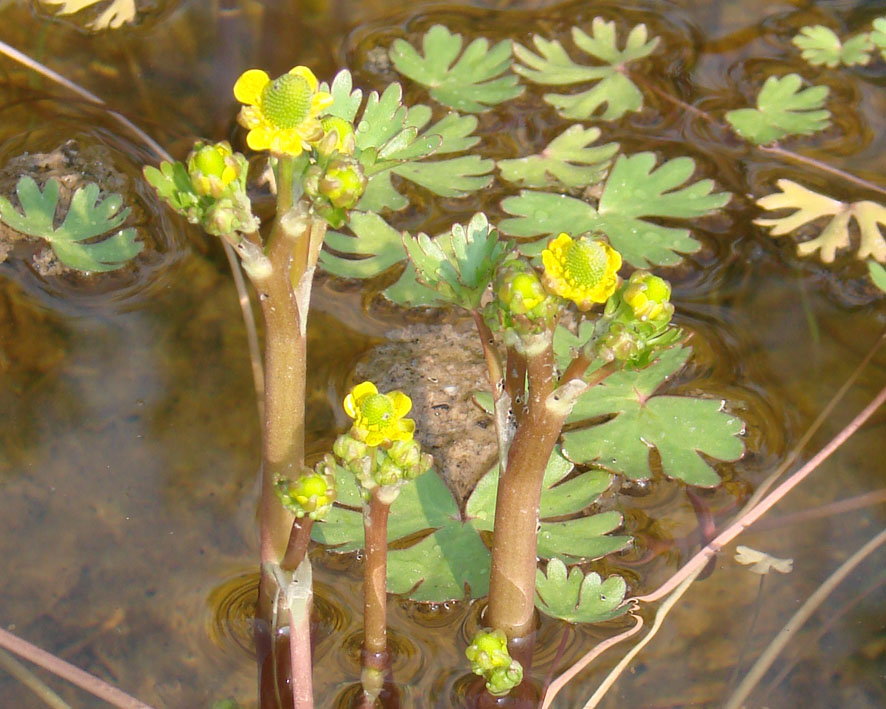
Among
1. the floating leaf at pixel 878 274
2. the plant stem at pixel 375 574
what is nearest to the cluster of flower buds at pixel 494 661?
the plant stem at pixel 375 574

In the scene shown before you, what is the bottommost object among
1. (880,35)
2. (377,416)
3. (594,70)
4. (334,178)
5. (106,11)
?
(880,35)

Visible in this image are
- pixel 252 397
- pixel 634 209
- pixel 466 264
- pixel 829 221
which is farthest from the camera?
pixel 829 221

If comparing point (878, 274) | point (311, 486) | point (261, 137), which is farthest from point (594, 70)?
point (311, 486)

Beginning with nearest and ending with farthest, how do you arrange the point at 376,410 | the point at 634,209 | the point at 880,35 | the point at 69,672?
the point at 376,410
the point at 69,672
the point at 634,209
the point at 880,35

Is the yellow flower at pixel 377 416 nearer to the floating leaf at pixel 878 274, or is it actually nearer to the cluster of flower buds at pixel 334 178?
the cluster of flower buds at pixel 334 178

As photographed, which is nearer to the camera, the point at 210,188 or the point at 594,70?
the point at 210,188

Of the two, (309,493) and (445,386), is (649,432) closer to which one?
(445,386)

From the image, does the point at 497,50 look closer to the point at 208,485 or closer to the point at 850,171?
the point at 850,171
